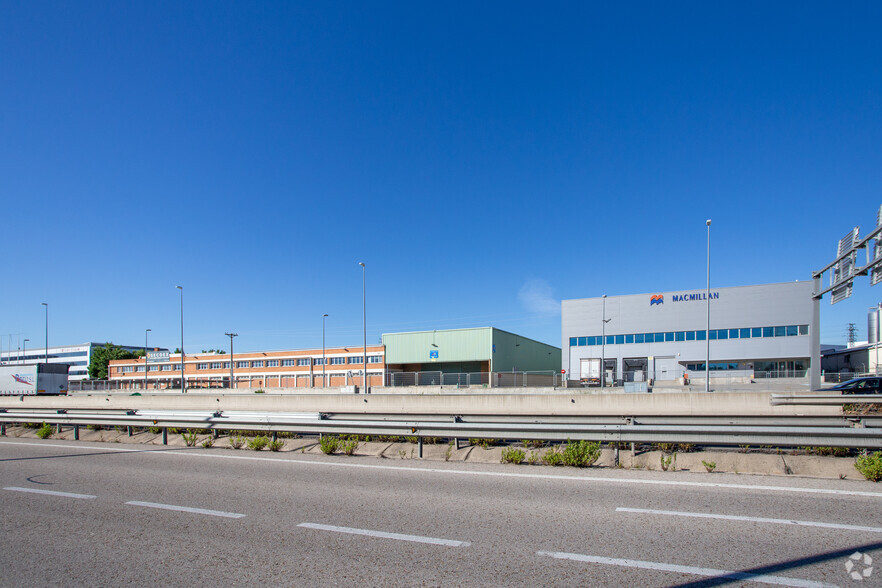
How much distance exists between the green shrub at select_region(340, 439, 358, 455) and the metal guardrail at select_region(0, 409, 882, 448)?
0.25 meters

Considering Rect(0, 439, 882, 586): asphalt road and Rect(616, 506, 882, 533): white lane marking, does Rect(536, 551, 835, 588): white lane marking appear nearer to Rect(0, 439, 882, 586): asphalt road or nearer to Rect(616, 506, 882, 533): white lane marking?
Rect(0, 439, 882, 586): asphalt road

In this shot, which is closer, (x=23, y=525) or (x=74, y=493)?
(x=23, y=525)

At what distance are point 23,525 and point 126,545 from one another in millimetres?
1919

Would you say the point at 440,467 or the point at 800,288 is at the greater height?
the point at 800,288

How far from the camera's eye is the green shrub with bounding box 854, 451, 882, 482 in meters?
7.82

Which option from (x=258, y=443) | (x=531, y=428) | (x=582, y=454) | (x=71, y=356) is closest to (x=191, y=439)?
(x=258, y=443)

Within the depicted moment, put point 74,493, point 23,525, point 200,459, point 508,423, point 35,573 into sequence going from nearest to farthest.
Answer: point 35,573 < point 23,525 < point 74,493 < point 508,423 < point 200,459

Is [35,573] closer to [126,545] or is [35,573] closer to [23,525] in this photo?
[126,545]

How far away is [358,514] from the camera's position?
683 cm

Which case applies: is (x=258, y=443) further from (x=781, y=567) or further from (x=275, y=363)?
(x=275, y=363)

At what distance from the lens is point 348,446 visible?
12.1 m

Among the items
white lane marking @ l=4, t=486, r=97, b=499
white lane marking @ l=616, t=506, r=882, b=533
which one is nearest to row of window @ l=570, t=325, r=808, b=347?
white lane marking @ l=616, t=506, r=882, b=533

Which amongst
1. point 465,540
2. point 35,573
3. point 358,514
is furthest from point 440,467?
point 35,573

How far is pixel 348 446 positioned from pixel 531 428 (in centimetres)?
418
